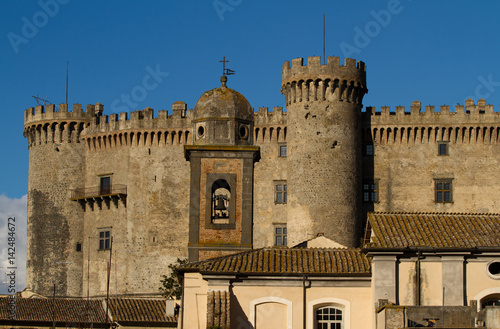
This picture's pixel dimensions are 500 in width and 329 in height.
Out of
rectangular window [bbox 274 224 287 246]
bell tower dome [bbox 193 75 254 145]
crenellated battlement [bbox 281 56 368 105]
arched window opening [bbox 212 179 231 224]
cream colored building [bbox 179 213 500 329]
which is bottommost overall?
cream colored building [bbox 179 213 500 329]

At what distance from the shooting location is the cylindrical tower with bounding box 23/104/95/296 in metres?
65.2

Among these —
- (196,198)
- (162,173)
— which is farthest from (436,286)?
(162,173)

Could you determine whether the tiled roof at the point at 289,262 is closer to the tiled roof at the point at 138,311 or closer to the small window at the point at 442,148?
the tiled roof at the point at 138,311

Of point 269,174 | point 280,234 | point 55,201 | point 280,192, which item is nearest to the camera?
point 280,234

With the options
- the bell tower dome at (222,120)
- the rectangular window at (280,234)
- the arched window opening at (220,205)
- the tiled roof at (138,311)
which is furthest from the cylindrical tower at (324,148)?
the arched window opening at (220,205)

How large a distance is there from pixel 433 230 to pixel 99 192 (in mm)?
34772

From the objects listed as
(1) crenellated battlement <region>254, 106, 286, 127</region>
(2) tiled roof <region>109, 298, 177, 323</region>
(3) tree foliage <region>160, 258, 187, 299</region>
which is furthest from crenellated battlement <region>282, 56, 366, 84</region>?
(2) tiled roof <region>109, 298, 177, 323</region>

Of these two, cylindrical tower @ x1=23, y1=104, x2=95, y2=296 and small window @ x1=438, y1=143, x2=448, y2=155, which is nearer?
small window @ x1=438, y1=143, x2=448, y2=155

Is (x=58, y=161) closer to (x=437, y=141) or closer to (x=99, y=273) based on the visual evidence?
(x=99, y=273)

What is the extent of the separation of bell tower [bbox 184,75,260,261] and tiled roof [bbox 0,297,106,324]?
17358 millimetres

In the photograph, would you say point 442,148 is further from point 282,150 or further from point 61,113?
point 61,113

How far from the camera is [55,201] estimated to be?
6612 centimetres

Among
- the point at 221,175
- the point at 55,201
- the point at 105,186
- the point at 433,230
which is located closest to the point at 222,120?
the point at 221,175

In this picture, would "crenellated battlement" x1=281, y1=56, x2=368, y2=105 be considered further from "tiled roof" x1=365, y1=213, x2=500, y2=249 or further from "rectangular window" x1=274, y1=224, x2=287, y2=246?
"tiled roof" x1=365, y1=213, x2=500, y2=249
